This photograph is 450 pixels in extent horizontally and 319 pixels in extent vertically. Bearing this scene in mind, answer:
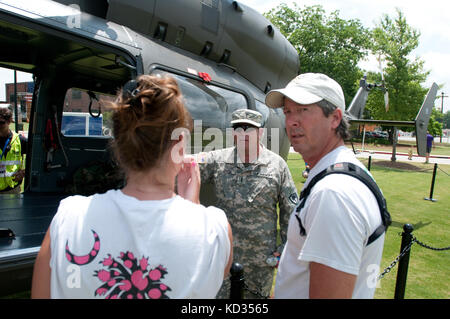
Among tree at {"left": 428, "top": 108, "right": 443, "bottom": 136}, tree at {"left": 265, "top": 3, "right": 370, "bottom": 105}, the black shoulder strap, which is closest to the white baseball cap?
the black shoulder strap

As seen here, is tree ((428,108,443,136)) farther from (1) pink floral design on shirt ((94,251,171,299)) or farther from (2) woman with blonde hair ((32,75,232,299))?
(1) pink floral design on shirt ((94,251,171,299))

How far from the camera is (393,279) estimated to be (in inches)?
156

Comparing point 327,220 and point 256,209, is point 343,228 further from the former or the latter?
point 256,209

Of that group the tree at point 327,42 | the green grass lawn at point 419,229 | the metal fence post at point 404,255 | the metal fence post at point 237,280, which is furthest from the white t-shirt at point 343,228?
the tree at point 327,42

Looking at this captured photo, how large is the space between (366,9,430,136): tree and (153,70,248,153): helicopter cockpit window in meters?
17.2

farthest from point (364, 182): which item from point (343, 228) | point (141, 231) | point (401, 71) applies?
point (401, 71)

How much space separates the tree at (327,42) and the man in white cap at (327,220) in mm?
25669

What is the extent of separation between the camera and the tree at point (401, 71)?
1777 centimetres

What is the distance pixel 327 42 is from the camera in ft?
86.5

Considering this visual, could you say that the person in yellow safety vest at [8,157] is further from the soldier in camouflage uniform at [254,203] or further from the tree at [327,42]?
the tree at [327,42]
